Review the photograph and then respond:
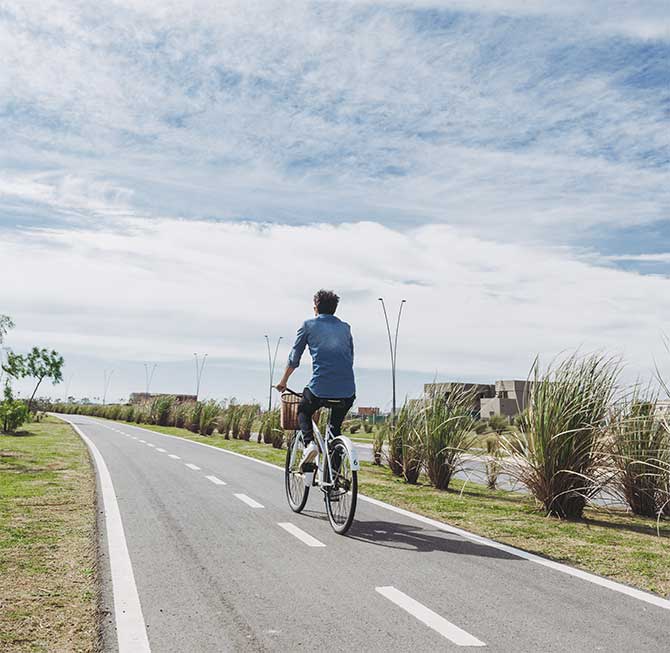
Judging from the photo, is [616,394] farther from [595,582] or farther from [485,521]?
[595,582]

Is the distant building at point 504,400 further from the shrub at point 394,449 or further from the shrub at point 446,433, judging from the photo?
the shrub at point 446,433

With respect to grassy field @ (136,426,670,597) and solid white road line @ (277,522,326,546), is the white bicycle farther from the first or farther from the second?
grassy field @ (136,426,670,597)

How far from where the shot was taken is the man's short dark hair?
752 cm

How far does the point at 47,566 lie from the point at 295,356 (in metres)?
3.16

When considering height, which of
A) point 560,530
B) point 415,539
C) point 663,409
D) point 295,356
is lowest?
point 415,539

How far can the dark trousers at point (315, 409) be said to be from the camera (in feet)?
23.5

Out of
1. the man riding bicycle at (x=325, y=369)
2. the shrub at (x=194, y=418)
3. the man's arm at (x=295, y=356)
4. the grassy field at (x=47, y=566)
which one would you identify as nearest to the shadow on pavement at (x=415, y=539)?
the man riding bicycle at (x=325, y=369)

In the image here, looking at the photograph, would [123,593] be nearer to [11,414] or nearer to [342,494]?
[342,494]

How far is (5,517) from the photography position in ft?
23.5

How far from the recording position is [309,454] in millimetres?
7379

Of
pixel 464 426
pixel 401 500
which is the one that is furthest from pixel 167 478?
pixel 464 426

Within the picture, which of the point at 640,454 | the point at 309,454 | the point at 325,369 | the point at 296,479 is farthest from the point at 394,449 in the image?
the point at 325,369

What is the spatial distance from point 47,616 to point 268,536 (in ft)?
8.73

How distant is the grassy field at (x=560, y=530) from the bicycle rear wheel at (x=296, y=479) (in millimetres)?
1470
